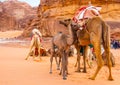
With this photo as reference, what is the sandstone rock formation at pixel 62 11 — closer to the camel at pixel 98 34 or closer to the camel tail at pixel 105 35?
the camel at pixel 98 34

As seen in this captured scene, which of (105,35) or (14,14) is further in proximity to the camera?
(14,14)

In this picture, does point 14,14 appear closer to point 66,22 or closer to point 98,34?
point 66,22

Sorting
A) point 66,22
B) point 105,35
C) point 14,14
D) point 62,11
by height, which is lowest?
point 105,35

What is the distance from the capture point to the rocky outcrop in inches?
5418

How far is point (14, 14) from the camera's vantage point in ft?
533

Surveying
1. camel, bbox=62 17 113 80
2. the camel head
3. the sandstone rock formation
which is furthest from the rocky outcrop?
camel, bbox=62 17 113 80

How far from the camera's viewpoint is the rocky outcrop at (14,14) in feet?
452

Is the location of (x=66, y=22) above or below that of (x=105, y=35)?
above

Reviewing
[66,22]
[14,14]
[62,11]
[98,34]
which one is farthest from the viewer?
[14,14]

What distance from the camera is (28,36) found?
54250 millimetres

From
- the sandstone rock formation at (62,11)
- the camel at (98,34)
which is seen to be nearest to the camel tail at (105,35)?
the camel at (98,34)

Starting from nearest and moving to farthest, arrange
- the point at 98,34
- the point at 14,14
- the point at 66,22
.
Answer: the point at 98,34 < the point at 66,22 < the point at 14,14

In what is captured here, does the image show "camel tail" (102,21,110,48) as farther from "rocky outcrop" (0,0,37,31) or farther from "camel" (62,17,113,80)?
"rocky outcrop" (0,0,37,31)

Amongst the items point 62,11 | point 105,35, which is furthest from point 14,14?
point 105,35
